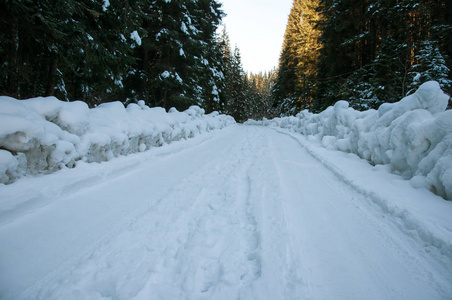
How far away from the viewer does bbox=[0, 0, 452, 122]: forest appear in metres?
4.83

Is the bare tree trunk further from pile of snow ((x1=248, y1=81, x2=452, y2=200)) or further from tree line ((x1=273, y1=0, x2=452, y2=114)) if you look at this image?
tree line ((x1=273, y1=0, x2=452, y2=114))

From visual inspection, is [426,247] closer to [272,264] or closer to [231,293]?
[272,264]

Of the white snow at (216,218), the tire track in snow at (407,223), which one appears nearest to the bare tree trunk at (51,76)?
the white snow at (216,218)

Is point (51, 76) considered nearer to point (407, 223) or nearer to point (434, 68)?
point (407, 223)

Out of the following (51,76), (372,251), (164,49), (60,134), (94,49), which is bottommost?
(372,251)

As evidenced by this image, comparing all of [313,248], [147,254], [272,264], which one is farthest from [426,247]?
[147,254]

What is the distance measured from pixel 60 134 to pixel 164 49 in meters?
9.61

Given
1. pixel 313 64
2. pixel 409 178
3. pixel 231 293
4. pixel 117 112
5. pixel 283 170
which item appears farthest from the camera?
pixel 313 64

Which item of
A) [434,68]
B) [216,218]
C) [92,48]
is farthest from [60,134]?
[434,68]

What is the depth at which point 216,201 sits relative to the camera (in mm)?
2963

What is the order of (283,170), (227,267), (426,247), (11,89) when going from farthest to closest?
(11,89) < (283,170) < (426,247) < (227,267)

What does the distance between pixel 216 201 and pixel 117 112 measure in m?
4.03

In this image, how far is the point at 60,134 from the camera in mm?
3514

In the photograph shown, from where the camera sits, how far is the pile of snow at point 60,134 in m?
2.76
